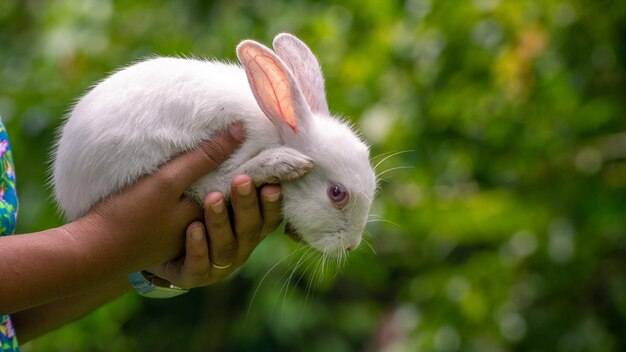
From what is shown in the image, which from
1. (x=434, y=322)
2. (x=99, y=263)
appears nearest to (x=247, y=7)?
(x=434, y=322)

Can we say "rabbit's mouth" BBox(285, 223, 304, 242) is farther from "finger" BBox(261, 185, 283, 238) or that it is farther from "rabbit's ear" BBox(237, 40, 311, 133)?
"rabbit's ear" BBox(237, 40, 311, 133)

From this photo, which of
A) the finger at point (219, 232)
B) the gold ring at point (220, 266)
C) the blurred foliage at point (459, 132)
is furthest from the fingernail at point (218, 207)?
the blurred foliage at point (459, 132)

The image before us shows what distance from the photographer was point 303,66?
6.27 ft

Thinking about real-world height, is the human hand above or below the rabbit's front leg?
below

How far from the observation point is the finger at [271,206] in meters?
1.75

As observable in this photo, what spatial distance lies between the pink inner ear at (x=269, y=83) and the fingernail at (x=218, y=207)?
21 cm

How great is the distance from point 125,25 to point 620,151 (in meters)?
2.22

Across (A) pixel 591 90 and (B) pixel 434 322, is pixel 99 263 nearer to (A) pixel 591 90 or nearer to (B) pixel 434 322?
(B) pixel 434 322

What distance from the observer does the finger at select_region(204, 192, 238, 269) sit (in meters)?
1.72

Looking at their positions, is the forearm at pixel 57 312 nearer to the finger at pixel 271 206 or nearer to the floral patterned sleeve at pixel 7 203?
the floral patterned sleeve at pixel 7 203

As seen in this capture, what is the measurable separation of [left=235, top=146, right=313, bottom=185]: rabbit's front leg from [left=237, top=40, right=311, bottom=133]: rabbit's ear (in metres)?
0.07

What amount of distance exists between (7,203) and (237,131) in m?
0.49

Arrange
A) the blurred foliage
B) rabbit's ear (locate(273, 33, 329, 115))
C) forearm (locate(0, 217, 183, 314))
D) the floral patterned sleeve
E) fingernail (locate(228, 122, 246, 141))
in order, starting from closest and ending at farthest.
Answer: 1. forearm (locate(0, 217, 183, 314))
2. the floral patterned sleeve
3. fingernail (locate(228, 122, 246, 141))
4. rabbit's ear (locate(273, 33, 329, 115))
5. the blurred foliage

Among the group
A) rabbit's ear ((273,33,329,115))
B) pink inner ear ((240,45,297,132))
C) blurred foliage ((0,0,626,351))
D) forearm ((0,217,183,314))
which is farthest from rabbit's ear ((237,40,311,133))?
blurred foliage ((0,0,626,351))
